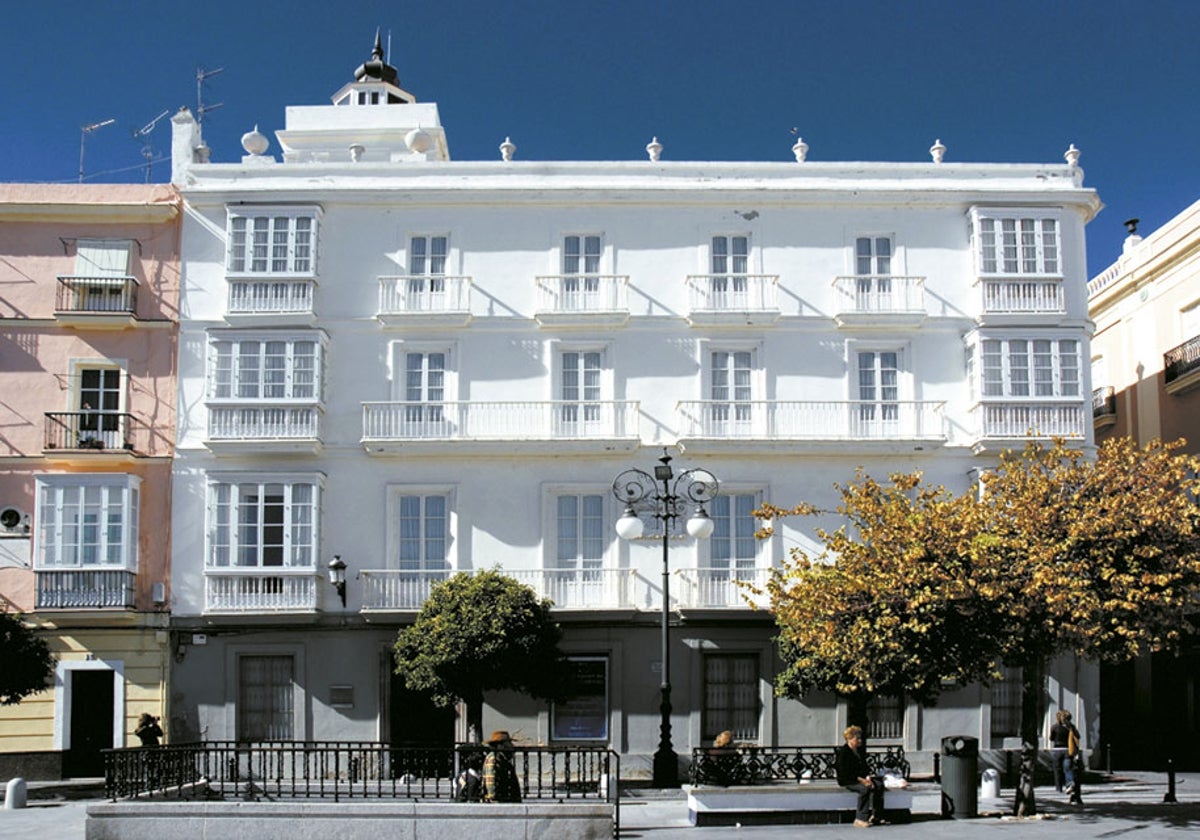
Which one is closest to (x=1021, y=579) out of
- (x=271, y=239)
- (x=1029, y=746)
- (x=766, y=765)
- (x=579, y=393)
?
(x=1029, y=746)

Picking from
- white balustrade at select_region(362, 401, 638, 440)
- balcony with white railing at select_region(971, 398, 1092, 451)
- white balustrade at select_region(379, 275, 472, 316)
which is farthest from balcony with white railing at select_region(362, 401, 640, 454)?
balcony with white railing at select_region(971, 398, 1092, 451)

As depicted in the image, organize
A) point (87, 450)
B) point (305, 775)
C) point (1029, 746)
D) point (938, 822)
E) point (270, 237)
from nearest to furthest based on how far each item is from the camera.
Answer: point (305, 775) → point (938, 822) → point (1029, 746) → point (87, 450) → point (270, 237)

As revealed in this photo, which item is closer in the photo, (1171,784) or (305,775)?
(305,775)

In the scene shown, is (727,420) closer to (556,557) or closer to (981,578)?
(556,557)

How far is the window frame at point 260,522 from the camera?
2734 cm

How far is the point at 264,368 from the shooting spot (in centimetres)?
2797

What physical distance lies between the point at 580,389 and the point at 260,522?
21.3ft

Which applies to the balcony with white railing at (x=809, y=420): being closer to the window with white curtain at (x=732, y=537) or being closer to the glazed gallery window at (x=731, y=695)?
the window with white curtain at (x=732, y=537)

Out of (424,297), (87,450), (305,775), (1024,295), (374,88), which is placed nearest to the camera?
(305,775)

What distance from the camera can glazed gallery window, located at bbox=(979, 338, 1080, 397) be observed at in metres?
28.0

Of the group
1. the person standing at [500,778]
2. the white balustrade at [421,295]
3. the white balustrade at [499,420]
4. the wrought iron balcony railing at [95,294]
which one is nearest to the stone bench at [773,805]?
the person standing at [500,778]

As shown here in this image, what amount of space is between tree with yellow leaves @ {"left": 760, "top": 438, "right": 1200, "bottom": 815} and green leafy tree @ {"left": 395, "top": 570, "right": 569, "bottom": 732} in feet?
19.4

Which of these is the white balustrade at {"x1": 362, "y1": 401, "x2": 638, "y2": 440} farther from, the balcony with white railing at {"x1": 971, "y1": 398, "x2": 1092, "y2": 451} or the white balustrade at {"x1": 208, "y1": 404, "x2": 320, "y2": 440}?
the balcony with white railing at {"x1": 971, "y1": 398, "x2": 1092, "y2": 451}

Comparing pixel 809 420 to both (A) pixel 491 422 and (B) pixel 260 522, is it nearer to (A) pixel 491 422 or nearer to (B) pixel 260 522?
(A) pixel 491 422
